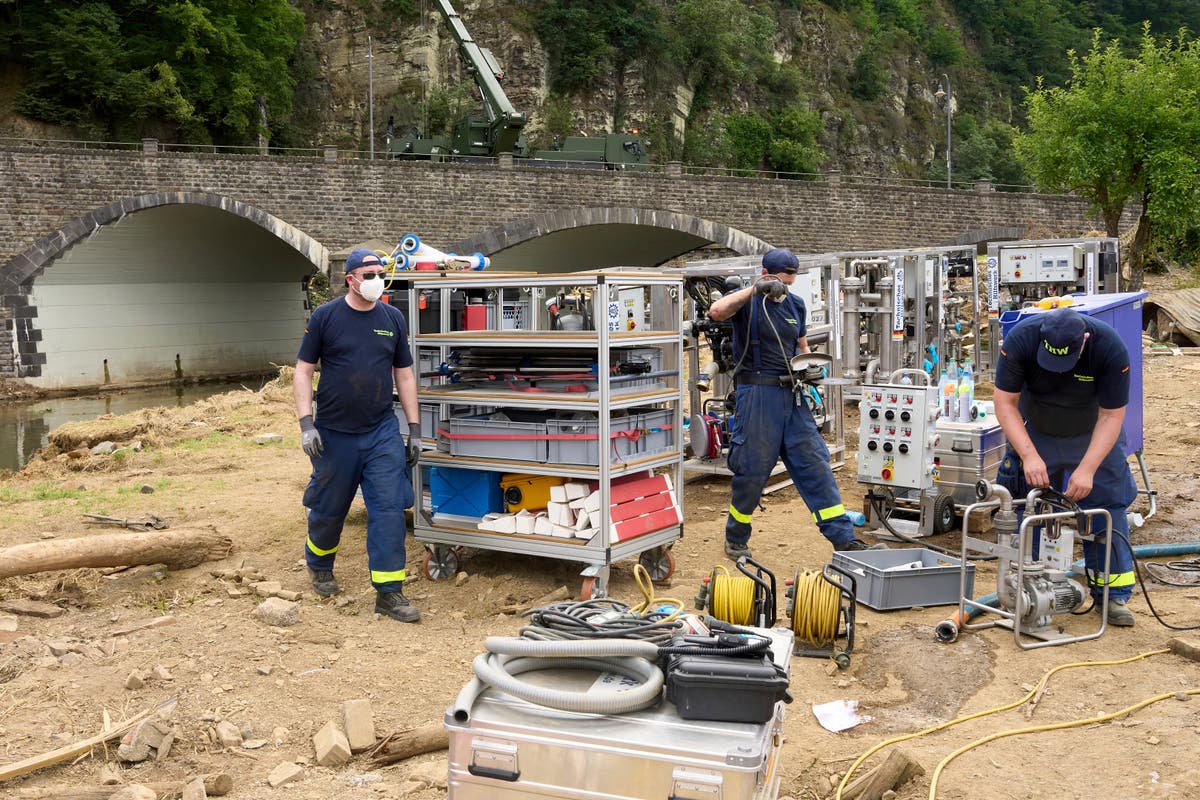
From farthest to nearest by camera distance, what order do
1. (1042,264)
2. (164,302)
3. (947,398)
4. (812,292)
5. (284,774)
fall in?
(164,302)
(1042,264)
(812,292)
(947,398)
(284,774)

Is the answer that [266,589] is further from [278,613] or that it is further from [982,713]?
[982,713]

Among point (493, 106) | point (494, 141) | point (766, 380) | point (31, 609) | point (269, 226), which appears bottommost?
point (31, 609)

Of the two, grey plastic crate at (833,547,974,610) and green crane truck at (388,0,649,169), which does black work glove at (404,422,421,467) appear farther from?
green crane truck at (388,0,649,169)

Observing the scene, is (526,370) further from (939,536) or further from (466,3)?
(466,3)

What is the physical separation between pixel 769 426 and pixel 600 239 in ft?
87.5

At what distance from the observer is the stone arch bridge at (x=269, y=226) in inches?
942

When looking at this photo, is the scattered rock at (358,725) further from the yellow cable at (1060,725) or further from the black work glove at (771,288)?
the black work glove at (771,288)

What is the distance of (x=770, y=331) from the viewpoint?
20.8 ft

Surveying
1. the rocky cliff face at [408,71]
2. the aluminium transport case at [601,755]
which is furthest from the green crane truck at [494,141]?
the aluminium transport case at [601,755]

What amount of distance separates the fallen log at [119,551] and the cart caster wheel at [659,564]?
8.89ft

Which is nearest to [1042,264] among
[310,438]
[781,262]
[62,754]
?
[781,262]

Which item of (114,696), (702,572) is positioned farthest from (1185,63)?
(114,696)

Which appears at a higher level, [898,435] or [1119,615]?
[898,435]

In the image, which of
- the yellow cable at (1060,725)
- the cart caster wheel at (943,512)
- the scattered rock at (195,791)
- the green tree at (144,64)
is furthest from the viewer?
the green tree at (144,64)
